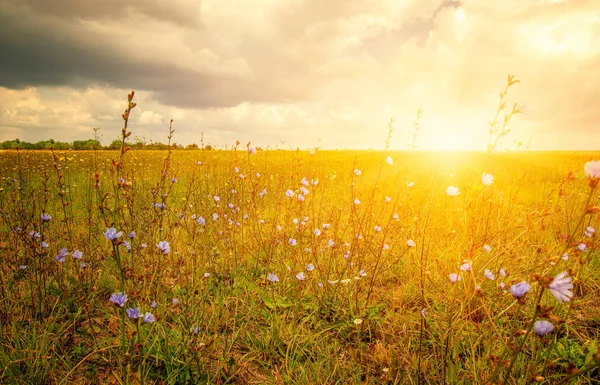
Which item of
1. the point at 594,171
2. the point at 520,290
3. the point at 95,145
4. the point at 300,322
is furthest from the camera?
the point at 95,145

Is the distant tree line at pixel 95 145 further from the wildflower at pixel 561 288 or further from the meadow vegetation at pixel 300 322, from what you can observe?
the wildflower at pixel 561 288

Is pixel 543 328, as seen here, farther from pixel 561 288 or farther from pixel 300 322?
pixel 300 322

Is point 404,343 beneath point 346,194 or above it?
beneath

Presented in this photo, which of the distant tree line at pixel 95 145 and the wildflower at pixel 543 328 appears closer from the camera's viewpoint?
the wildflower at pixel 543 328

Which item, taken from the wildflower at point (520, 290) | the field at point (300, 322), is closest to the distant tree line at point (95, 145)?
the field at point (300, 322)

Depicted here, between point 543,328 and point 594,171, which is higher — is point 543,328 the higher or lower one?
the lower one

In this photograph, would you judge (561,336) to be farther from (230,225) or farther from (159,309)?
(230,225)

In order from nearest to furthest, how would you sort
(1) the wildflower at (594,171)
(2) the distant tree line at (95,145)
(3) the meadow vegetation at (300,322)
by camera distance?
(1) the wildflower at (594,171), (3) the meadow vegetation at (300,322), (2) the distant tree line at (95,145)

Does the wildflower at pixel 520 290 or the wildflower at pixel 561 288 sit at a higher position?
the wildflower at pixel 561 288

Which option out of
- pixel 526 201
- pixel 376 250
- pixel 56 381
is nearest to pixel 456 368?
pixel 376 250

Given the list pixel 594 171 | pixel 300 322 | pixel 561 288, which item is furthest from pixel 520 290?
pixel 300 322

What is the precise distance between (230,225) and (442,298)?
2.66 metres

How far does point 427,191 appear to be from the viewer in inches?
224

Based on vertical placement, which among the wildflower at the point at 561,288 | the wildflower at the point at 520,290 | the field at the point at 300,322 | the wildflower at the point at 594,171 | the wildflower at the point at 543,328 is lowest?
the field at the point at 300,322
